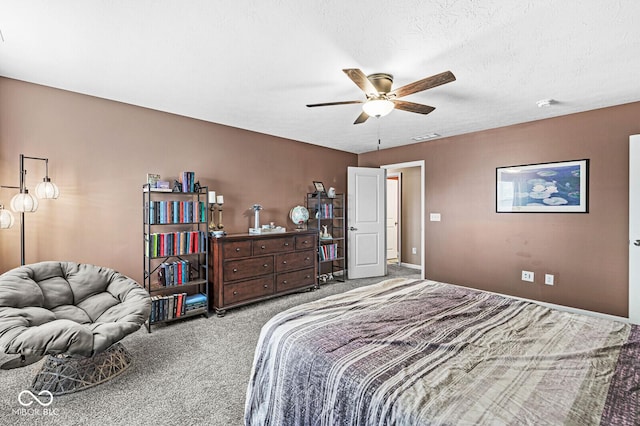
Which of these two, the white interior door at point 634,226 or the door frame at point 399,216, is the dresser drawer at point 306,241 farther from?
the white interior door at point 634,226

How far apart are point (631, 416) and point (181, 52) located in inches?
117

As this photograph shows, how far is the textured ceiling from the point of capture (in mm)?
1733

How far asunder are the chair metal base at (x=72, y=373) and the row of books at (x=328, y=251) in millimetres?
3163

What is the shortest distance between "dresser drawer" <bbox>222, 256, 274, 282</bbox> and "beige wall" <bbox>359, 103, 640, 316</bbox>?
2.66 meters

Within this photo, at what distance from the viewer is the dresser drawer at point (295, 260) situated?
4.01 metres

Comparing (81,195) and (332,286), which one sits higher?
(81,195)

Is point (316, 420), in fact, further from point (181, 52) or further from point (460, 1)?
point (181, 52)

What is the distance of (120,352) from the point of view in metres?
2.32

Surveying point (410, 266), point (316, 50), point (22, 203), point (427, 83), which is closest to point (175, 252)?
point (22, 203)

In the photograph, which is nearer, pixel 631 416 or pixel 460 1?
pixel 631 416

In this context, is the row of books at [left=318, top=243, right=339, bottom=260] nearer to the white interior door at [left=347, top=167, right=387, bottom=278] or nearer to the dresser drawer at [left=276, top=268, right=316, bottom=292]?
the white interior door at [left=347, top=167, right=387, bottom=278]

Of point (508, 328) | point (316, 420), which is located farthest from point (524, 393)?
point (316, 420)

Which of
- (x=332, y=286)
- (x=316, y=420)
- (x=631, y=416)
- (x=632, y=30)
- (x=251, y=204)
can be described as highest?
(x=632, y=30)

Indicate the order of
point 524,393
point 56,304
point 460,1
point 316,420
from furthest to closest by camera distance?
point 56,304 < point 460,1 < point 316,420 < point 524,393
